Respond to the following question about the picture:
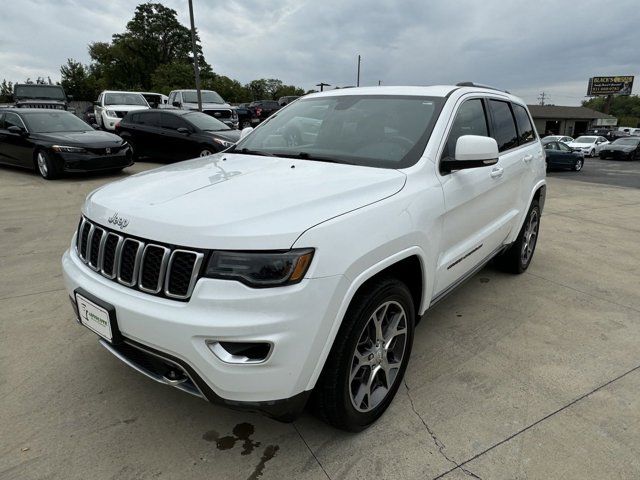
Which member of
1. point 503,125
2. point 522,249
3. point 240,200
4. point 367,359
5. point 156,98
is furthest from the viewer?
point 156,98

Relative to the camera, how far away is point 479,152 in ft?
8.55

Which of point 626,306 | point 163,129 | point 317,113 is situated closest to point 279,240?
point 317,113

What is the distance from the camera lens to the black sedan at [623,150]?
29.8m

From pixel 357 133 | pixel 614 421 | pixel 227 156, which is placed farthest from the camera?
pixel 227 156

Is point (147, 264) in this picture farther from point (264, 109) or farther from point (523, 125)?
point (264, 109)

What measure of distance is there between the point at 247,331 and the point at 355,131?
177 centimetres

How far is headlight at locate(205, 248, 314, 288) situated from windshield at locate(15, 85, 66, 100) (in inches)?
817

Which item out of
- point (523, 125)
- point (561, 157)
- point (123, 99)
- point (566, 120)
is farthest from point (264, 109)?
point (566, 120)

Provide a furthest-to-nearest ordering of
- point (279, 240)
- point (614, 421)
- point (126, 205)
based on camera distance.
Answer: point (614, 421)
point (126, 205)
point (279, 240)

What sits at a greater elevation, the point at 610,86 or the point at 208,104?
the point at 610,86

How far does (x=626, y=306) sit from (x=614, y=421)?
195 cm

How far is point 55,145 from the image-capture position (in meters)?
8.73

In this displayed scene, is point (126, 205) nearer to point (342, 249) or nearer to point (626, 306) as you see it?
point (342, 249)

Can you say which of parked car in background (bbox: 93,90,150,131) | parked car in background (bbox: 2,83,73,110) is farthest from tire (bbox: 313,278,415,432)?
parked car in background (bbox: 2,83,73,110)
